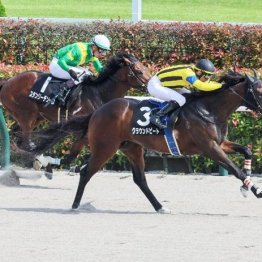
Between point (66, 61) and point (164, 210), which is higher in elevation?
point (66, 61)

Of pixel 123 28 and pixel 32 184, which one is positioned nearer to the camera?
pixel 32 184

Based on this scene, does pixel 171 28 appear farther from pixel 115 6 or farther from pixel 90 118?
pixel 115 6

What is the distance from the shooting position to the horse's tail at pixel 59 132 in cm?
1123

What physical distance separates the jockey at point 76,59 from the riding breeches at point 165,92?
6.95ft

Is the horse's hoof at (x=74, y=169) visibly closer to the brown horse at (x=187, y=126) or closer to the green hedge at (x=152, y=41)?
the brown horse at (x=187, y=126)

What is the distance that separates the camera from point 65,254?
8.61 metres

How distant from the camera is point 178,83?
1105 centimetres

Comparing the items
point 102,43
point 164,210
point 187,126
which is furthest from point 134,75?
point 164,210

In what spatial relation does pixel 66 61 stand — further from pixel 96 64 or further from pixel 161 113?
pixel 161 113

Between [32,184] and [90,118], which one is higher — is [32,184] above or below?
below

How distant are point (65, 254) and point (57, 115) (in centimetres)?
503

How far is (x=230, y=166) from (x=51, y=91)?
3.56 m

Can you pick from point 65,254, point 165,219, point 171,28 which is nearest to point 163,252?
point 65,254

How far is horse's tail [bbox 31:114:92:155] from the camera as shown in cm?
1123
